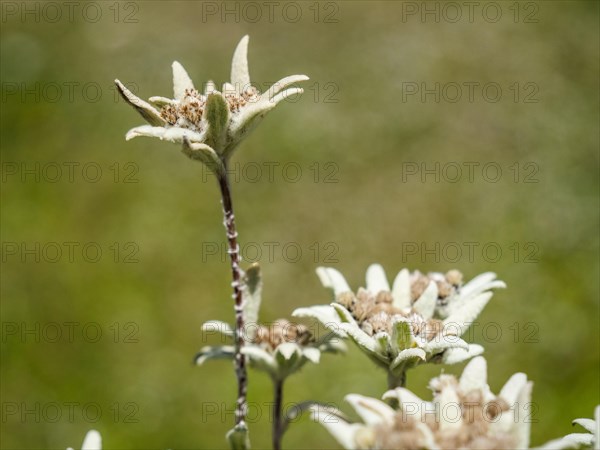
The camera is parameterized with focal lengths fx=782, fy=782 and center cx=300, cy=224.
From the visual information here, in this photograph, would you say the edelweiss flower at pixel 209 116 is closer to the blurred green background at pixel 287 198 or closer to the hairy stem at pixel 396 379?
the hairy stem at pixel 396 379

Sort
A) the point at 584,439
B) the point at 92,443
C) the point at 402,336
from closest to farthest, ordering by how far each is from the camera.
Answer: the point at 584,439
the point at 92,443
the point at 402,336

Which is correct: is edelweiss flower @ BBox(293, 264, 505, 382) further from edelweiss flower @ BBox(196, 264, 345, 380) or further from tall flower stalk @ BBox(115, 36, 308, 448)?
tall flower stalk @ BBox(115, 36, 308, 448)

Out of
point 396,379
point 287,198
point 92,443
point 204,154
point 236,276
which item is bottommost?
point 92,443

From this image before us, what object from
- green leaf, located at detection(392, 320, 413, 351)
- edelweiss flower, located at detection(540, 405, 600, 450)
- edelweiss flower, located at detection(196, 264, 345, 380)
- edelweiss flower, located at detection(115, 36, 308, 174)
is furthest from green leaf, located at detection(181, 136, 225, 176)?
edelweiss flower, located at detection(540, 405, 600, 450)

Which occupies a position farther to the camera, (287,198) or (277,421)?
(287,198)

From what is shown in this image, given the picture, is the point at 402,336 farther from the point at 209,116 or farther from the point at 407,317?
the point at 209,116

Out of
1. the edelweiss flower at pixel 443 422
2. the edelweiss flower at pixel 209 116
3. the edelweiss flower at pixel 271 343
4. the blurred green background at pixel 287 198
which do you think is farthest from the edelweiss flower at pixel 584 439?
the blurred green background at pixel 287 198

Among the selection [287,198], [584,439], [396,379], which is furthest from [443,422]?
[287,198]
